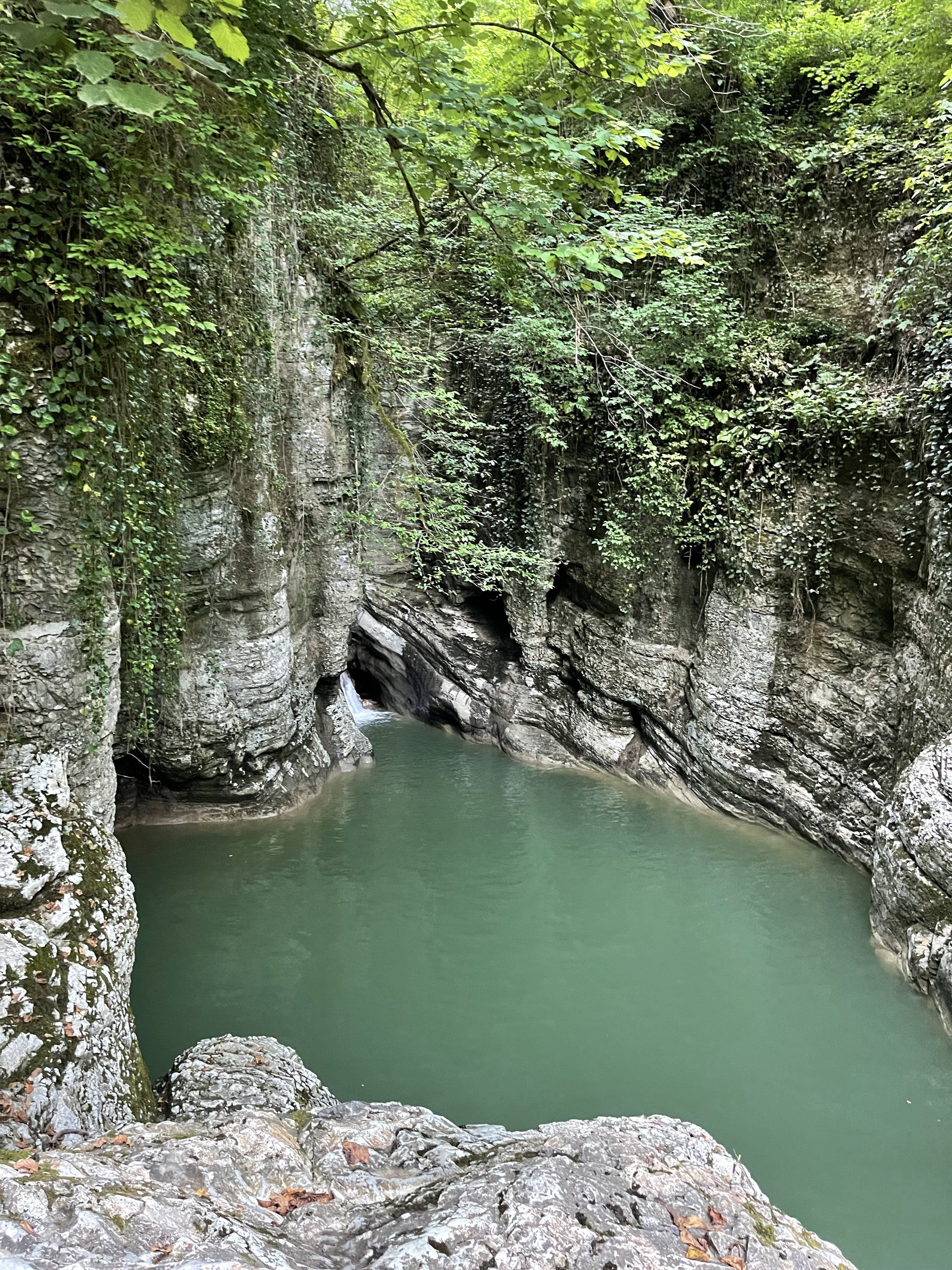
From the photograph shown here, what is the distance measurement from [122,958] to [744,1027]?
464cm

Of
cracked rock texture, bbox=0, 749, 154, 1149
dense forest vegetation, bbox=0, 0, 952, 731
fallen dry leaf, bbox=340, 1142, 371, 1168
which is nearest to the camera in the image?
fallen dry leaf, bbox=340, 1142, 371, 1168

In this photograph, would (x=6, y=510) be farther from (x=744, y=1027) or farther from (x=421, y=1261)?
(x=744, y=1027)

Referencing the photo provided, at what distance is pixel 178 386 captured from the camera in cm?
649

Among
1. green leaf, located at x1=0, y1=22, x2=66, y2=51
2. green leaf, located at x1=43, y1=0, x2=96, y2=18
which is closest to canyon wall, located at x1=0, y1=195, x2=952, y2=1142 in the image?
green leaf, located at x1=0, y1=22, x2=66, y2=51

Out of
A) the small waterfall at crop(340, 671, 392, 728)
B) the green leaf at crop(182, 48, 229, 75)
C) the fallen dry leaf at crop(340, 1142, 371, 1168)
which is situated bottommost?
the small waterfall at crop(340, 671, 392, 728)

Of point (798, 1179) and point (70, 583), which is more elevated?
point (70, 583)

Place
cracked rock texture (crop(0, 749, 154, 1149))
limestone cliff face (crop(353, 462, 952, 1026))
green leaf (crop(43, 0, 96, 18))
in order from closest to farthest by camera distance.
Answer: green leaf (crop(43, 0, 96, 18)) → cracked rock texture (crop(0, 749, 154, 1149)) → limestone cliff face (crop(353, 462, 952, 1026))

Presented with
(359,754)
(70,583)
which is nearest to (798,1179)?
(70,583)

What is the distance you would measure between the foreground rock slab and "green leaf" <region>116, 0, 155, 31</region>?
2.57 meters

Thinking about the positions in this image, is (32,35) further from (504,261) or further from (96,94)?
(504,261)

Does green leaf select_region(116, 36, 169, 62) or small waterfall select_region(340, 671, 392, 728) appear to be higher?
green leaf select_region(116, 36, 169, 62)

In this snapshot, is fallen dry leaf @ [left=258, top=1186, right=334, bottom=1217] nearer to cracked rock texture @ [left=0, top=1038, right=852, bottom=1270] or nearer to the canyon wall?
cracked rock texture @ [left=0, top=1038, right=852, bottom=1270]

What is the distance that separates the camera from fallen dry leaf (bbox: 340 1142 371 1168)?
2869mm

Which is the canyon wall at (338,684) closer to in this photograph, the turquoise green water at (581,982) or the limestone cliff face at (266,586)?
the limestone cliff face at (266,586)
